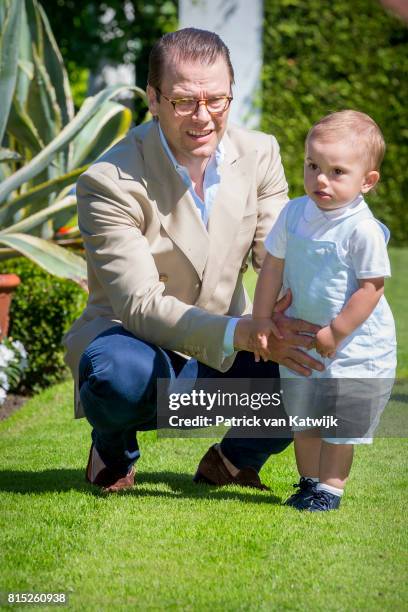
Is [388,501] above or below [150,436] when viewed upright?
above

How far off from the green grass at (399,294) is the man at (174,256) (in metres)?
2.37

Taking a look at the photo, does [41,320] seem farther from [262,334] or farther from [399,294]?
[399,294]

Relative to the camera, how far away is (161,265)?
143 inches

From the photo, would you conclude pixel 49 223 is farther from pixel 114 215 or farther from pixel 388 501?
pixel 388 501

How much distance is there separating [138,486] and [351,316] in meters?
1.08

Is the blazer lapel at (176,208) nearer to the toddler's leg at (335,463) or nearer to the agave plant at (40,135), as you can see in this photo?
the toddler's leg at (335,463)

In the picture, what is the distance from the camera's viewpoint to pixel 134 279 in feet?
11.3

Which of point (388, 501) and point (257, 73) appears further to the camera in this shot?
point (257, 73)

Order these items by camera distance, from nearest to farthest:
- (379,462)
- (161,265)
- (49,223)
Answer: (161,265) < (379,462) < (49,223)

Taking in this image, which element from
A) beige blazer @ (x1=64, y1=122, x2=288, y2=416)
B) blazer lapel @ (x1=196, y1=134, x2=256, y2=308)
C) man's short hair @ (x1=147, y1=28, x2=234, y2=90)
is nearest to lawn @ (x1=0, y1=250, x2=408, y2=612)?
beige blazer @ (x1=64, y1=122, x2=288, y2=416)

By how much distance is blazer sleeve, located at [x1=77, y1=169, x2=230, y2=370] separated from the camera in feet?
11.1

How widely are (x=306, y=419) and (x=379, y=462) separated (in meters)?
0.82

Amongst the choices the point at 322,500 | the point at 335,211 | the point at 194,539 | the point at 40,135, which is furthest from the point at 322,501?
the point at 40,135

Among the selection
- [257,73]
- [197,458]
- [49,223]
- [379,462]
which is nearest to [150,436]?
[197,458]
